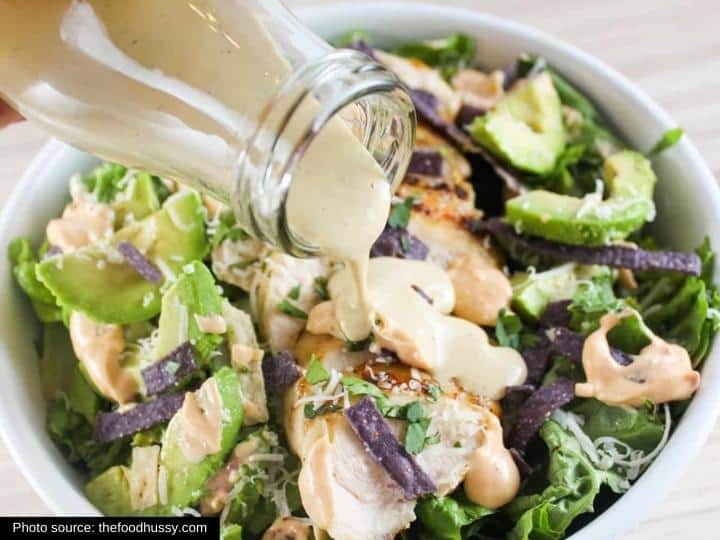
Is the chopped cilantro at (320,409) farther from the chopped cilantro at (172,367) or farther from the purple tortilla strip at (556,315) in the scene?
the purple tortilla strip at (556,315)

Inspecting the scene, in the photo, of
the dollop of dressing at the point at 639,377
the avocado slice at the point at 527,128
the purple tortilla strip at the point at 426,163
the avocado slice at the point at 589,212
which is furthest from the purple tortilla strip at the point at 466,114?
the dollop of dressing at the point at 639,377

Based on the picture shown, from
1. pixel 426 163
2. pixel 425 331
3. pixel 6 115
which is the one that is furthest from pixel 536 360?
pixel 6 115

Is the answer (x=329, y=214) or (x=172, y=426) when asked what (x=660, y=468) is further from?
(x=172, y=426)

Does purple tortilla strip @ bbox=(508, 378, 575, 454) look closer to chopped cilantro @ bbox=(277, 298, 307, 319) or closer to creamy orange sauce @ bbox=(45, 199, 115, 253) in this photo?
chopped cilantro @ bbox=(277, 298, 307, 319)

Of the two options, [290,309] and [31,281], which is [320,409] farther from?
[31,281]

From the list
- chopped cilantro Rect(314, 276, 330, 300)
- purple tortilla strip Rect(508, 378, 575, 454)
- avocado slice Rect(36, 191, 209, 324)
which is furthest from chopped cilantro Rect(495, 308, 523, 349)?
avocado slice Rect(36, 191, 209, 324)

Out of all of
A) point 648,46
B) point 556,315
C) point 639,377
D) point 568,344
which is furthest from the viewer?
point 648,46

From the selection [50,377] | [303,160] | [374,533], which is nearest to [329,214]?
[303,160]
